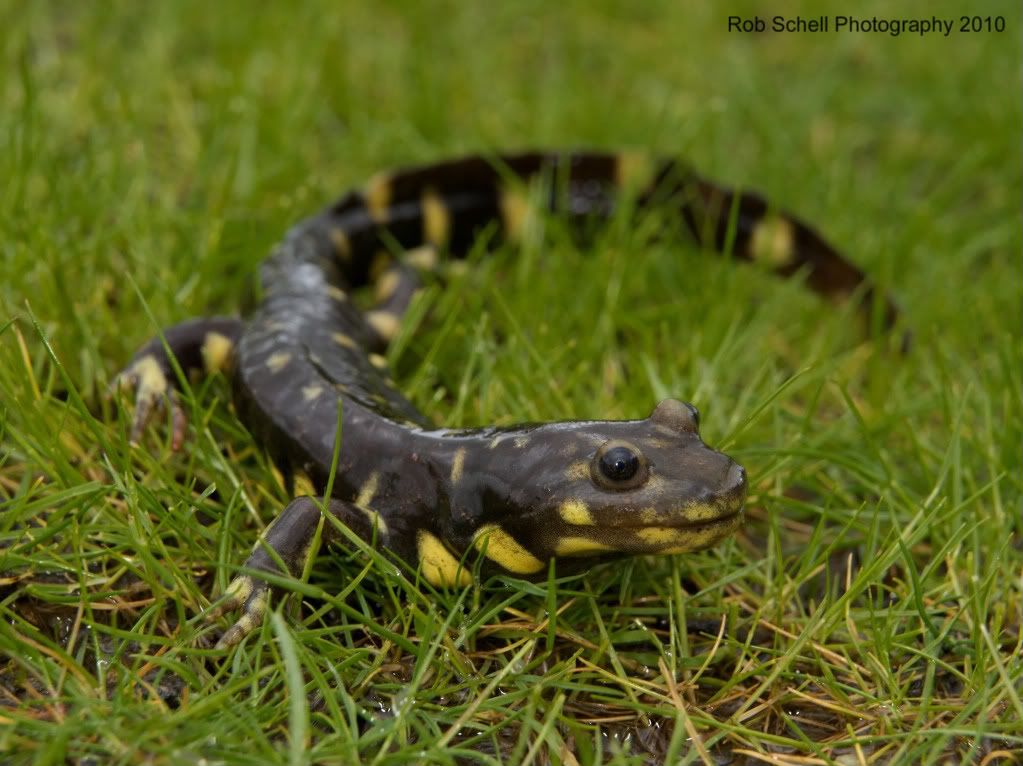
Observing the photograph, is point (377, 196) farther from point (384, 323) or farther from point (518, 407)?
point (518, 407)

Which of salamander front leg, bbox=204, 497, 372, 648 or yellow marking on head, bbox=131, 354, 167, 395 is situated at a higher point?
yellow marking on head, bbox=131, 354, 167, 395

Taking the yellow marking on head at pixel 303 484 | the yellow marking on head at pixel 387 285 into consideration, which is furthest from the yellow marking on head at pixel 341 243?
the yellow marking on head at pixel 303 484

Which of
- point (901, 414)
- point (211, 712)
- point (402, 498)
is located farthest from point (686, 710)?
point (901, 414)

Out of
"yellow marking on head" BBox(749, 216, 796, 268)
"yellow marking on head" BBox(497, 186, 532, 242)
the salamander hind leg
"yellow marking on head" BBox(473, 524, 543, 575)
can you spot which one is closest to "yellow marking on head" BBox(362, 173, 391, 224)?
"yellow marking on head" BBox(497, 186, 532, 242)

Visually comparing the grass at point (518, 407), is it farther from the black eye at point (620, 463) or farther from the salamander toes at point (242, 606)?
the black eye at point (620, 463)

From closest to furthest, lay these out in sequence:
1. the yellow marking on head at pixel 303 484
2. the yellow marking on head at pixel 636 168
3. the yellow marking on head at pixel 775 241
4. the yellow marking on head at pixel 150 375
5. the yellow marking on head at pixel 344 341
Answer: the yellow marking on head at pixel 303 484 → the yellow marking on head at pixel 150 375 → the yellow marking on head at pixel 344 341 → the yellow marking on head at pixel 775 241 → the yellow marking on head at pixel 636 168

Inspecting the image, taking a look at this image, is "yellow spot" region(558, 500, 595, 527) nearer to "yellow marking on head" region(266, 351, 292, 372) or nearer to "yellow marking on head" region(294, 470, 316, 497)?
"yellow marking on head" region(294, 470, 316, 497)

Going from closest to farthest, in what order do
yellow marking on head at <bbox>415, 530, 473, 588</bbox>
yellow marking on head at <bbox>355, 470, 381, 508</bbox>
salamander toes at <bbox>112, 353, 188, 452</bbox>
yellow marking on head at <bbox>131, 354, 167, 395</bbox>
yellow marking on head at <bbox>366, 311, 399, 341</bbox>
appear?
yellow marking on head at <bbox>415, 530, 473, 588</bbox> < yellow marking on head at <bbox>355, 470, 381, 508</bbox> < salamander toes at <bbox>112, 353, 188, 452</bbox> < yellow marking on head at <bbox>131, 354, 167, 395</bbox> < yellow marking on head at <bbox>366, 311, 399, 341</bbox>

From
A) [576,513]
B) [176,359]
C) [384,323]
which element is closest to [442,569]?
[576,513]
